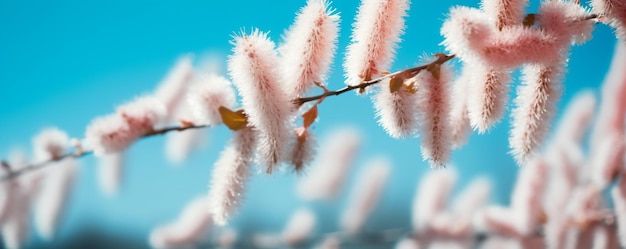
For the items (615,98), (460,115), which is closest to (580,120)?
(615,98)

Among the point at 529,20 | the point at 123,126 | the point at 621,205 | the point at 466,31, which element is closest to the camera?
the point at 466,31

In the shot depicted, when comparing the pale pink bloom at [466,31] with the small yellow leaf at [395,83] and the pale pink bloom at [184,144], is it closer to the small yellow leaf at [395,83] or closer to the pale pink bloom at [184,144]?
the small yellow leaf at [395,83]

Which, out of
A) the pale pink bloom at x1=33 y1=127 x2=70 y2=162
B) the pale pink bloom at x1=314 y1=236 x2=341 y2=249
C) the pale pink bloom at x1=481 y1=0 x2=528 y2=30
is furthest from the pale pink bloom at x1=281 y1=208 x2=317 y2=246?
the pale pink bloom at x1=481 y1=0 x2=528 y2=30

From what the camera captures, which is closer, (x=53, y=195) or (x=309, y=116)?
(x=309, y=116)

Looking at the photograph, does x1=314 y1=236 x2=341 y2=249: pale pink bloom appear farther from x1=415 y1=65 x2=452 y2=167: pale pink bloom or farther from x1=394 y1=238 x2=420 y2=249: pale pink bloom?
x1=415 y1=65 x2=452 y2=167: pale pink bloom

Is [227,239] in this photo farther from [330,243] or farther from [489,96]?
[489,96]

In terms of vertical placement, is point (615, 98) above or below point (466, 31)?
above

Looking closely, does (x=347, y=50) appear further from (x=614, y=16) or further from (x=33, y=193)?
(x=33, y=193)

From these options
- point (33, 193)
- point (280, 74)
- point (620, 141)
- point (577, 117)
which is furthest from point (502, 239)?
point (33, 193)
